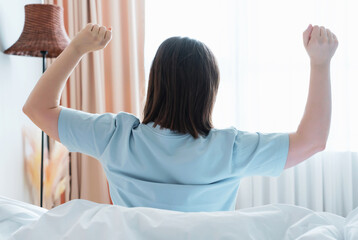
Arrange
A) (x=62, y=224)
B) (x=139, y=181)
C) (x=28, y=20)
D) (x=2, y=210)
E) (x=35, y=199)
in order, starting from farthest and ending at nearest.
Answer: (x=35, y=199)
(x=28, y=20)
(x=139, y=181)
(x=2, y=210)
(x=62, y=224)

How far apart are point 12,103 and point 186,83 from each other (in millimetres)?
1614

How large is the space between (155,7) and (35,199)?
1.59 m

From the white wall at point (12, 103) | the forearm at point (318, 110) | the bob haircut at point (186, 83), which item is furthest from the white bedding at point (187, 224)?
the white wall at point (12, 103)

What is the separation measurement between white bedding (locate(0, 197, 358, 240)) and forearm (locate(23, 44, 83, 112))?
1.21 feet

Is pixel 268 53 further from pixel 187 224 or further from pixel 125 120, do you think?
pixel 187 224

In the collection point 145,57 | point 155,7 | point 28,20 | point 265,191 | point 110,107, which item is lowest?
point 265,191

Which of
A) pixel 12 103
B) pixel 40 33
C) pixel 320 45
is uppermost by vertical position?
pixel 40 33

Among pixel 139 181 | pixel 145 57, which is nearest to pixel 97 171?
pixel 145 57

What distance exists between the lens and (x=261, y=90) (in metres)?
2.84

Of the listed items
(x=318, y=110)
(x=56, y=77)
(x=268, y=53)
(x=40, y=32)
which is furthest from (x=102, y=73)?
(x=318, y=110)

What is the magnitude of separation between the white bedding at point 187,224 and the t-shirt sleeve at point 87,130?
324 mm

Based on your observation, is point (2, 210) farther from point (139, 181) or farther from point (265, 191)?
point (265, 191)

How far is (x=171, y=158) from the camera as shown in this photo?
819 mm

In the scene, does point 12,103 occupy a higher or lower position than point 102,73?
lower
